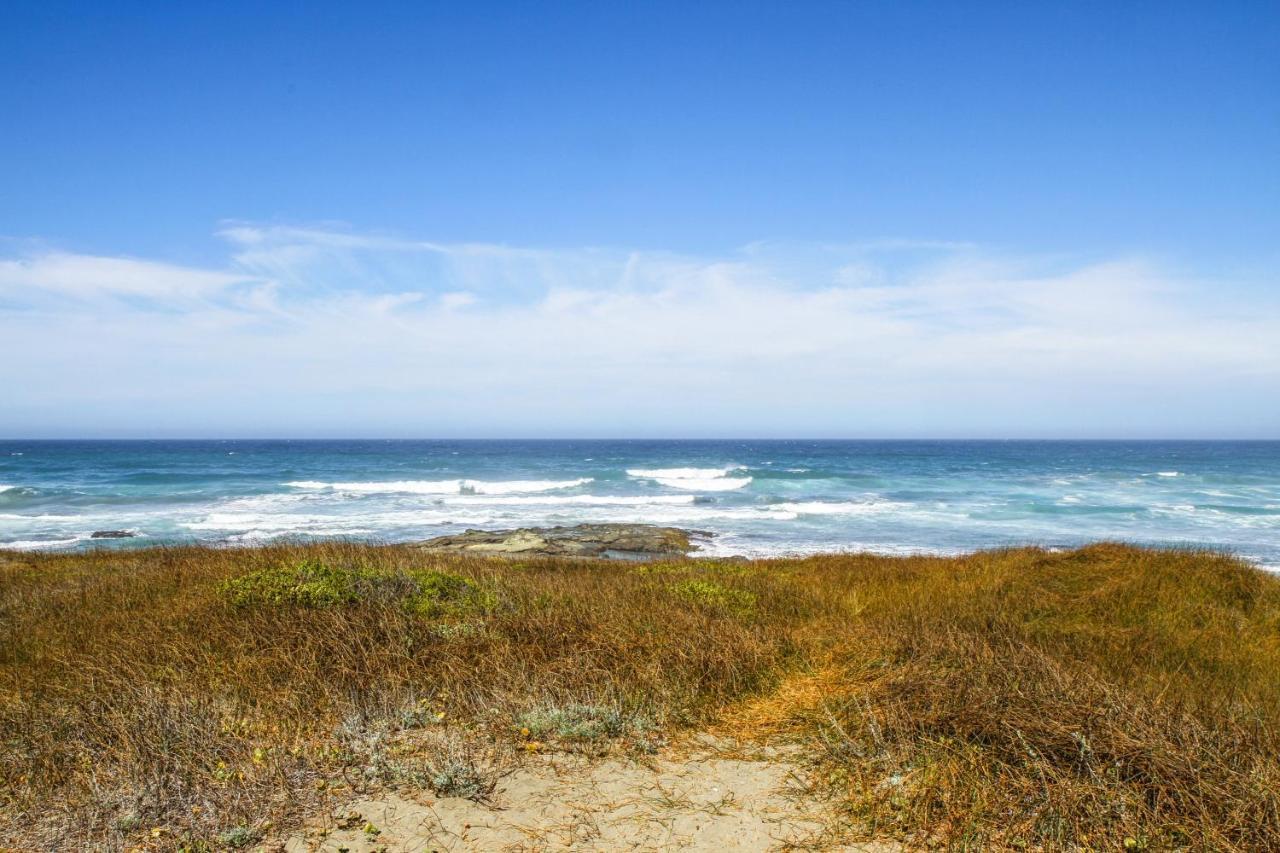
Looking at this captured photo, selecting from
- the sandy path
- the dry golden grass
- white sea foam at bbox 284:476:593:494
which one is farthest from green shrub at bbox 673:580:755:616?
white sea foam at bbox 284:476:593:494

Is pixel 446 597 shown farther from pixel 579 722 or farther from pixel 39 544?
pixel 39 544

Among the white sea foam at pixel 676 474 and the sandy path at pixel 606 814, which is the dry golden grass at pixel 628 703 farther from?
the white sea foam at pixel 676 474

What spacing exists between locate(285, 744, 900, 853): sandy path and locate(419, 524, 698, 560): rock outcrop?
19.1m

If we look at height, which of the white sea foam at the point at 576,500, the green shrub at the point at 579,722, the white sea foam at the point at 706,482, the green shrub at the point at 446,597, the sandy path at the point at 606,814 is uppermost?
the green shrub at the point at 446,597

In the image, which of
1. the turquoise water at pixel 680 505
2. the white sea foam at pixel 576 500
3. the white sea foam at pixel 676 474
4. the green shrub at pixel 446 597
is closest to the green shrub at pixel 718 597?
the green shrub at pixel 446 597

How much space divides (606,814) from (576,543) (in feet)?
75.6

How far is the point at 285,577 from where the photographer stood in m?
9.52

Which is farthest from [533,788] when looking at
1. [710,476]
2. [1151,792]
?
[710,476]

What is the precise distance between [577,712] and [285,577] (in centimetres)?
525

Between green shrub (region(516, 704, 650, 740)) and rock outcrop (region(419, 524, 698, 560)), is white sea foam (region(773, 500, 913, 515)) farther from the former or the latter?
green shrub (region(516, 704, 650, 740))

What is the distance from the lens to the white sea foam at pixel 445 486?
5434cm

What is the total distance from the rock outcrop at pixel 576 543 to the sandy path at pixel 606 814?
19.1 m

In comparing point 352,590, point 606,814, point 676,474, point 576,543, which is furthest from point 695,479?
point 606,814

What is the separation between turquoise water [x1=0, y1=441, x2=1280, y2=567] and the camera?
3159 centimetres
